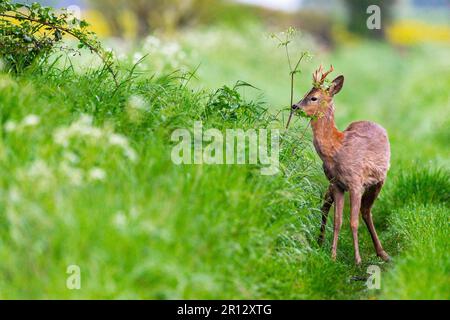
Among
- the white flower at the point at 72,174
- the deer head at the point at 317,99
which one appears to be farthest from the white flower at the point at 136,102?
the white flower at the point at 72,174

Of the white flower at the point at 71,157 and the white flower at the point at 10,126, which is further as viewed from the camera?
the white flower at the point at 10,126

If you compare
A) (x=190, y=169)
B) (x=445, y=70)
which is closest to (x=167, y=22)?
(x=445, y=70)

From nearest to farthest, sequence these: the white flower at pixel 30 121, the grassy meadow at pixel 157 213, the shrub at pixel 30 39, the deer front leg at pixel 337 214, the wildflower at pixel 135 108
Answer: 1. the grassy meadow at pixel 157 213
2. the white flower at pixel 30 121
3. the wildflower at pixel 135 108
4. the deer front leg at pixel 337 214
5. the shrub at pixel 30 39

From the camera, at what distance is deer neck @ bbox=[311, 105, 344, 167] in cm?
761

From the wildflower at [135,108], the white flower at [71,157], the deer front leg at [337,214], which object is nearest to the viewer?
the white flower at [71,157]

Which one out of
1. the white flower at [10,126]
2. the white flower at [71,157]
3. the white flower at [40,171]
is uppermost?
the white flower at [10,126]

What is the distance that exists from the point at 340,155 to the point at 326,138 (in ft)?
0.71

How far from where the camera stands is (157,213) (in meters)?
5.34

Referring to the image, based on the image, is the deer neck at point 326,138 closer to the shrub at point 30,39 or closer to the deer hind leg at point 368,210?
the deer hind leg at point 368,210

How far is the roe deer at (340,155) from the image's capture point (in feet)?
24.6

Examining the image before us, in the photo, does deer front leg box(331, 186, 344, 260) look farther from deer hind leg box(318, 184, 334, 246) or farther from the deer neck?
the deer neck

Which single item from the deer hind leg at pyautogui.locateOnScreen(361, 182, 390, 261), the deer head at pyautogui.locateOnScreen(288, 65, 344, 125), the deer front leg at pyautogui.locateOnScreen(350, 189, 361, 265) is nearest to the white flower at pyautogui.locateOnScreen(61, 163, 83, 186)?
the deer head at pyautogui.locateOnScreen(288, 65, 344, 125)

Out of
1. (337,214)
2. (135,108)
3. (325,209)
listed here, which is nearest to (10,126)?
(135,108)
